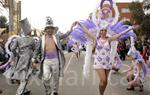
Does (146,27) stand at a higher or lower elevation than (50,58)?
higher

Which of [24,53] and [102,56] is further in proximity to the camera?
[24,53]

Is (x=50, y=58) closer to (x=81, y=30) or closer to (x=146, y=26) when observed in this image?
(x=81, y=30)

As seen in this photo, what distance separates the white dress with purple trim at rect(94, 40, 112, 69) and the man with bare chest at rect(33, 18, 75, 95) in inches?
42.5

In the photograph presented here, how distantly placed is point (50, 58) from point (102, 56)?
1.29 meters

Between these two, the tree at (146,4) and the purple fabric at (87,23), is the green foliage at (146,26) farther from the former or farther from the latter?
the purple fabric at (87,23)

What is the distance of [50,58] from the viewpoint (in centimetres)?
1057

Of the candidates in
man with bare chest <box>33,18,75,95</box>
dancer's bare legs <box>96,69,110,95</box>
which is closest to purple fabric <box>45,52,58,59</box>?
man with bare chest <box>33,18,75,95</box>

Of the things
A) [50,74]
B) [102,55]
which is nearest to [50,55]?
[50,74]

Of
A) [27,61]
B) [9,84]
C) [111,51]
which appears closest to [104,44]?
Result: [111,51]

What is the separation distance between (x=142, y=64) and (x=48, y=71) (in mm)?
3442

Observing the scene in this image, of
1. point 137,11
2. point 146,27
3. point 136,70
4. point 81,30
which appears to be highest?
point 137,11

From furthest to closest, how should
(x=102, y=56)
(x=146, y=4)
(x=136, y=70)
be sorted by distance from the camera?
(x=146, y=4) → (x=136, y=70) → (x=102, y=56)

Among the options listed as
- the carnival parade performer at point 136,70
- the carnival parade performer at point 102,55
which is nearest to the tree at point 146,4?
the carnival parade performer at point 136,70

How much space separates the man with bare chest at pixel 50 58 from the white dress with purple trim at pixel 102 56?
108 cm
